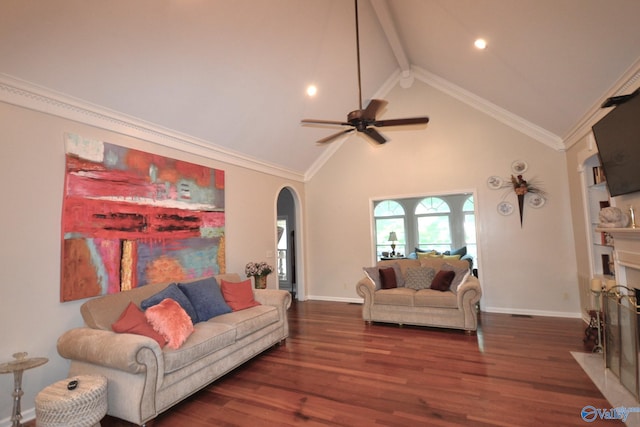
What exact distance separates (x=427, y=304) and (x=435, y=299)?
0.14 meters

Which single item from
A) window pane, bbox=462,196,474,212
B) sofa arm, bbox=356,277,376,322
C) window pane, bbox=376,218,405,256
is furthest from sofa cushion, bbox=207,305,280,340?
window pane, bbox=462,196,474,212

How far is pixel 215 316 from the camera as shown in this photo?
343 centimetres

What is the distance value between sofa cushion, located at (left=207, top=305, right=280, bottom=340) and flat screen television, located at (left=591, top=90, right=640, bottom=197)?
3.83 metres

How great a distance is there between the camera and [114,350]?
222 cm

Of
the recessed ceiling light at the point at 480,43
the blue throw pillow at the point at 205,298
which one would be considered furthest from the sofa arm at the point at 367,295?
the recessed ceiling light at the point at 480,43

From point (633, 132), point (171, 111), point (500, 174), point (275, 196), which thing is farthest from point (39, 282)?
point (500, 174)

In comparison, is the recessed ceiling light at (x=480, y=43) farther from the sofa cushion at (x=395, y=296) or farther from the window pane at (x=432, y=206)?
the window pane at (x=432, y=206)

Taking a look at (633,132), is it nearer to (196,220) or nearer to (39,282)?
(196,220)

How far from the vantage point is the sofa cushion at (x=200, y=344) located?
2.47 m

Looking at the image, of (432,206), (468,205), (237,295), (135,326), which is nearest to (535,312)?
(468,205)

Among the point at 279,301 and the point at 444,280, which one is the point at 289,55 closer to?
the point at 279,301

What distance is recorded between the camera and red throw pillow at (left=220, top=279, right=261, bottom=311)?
3741 millimetres

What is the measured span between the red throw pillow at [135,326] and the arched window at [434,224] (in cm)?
792

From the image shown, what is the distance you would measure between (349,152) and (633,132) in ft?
14.9
